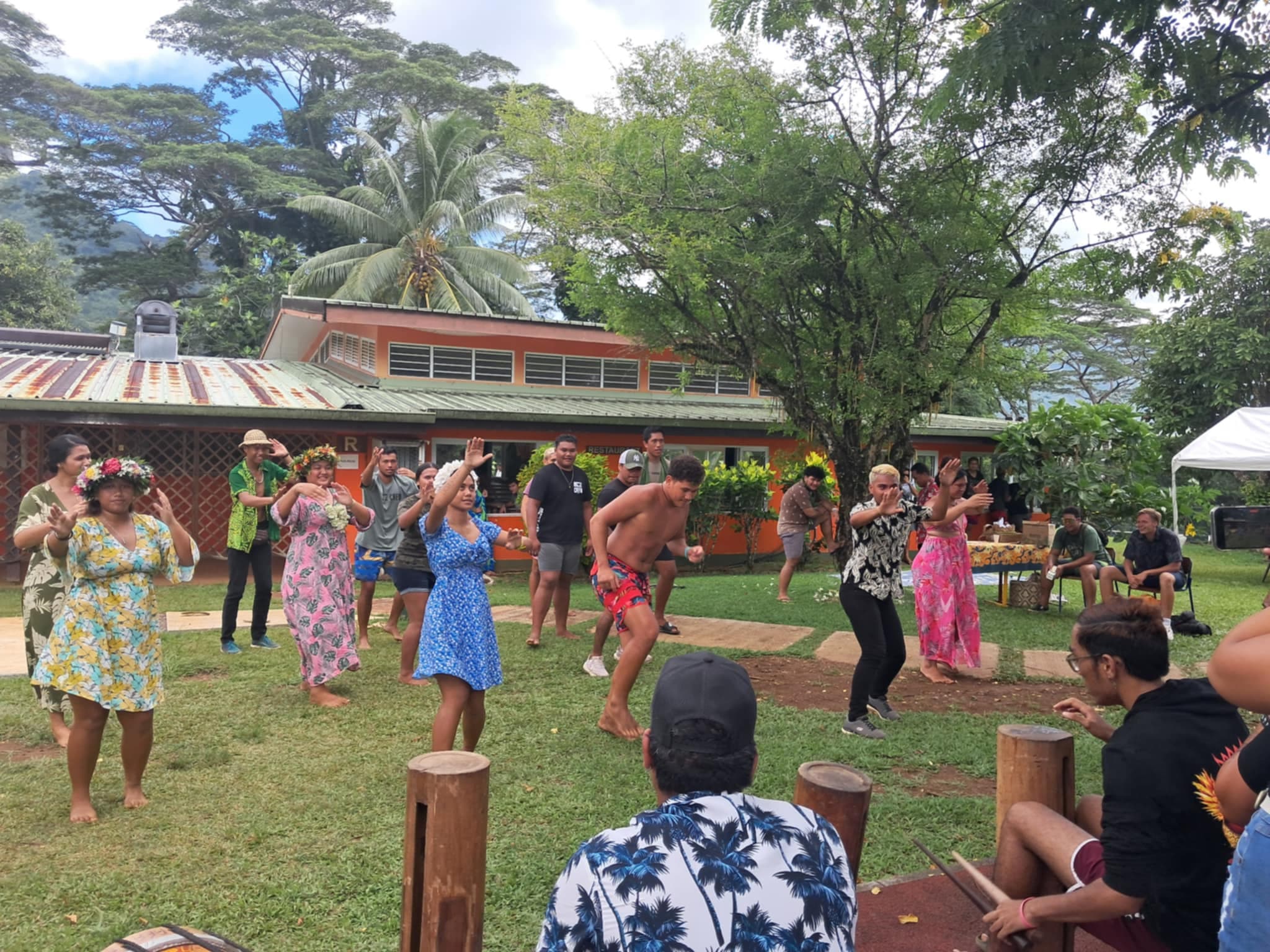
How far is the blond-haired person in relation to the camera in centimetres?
551

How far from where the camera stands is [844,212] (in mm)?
11156

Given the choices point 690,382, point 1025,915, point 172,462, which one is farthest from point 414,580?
point 690,382

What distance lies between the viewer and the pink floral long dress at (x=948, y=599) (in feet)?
23.1

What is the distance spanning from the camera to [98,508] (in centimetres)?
412

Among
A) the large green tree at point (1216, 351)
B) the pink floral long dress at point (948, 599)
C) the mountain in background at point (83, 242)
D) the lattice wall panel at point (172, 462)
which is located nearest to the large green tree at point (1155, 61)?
the pink floral long dress at point (948, 599)

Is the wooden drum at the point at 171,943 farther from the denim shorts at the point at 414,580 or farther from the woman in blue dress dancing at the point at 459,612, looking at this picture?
the denim shorts at the point at 414,580

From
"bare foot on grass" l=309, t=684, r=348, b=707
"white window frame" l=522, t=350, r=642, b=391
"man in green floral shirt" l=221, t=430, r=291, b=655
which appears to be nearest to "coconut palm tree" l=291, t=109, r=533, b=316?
"white window frame" l=522, t=350, r=642, b=391

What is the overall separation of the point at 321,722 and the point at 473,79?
4291 cm

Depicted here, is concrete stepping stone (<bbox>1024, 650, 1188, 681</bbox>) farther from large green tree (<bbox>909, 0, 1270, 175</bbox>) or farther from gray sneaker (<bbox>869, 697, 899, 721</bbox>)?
large green tree (<bbox>909, 0, 1270, 175</bbox>)

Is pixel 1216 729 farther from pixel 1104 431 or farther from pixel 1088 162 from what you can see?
pixel 1104 431

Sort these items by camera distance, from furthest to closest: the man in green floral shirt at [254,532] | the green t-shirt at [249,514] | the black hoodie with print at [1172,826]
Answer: the green t-shirt at [249,514] < the man in green floral shirt at [254,532] < the black hoodie with print at [1172,826]

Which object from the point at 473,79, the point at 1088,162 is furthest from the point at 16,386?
the point at 473,79

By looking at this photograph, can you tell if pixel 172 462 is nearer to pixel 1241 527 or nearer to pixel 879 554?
pixel 879 554

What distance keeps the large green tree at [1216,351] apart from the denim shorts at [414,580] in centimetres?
1844
